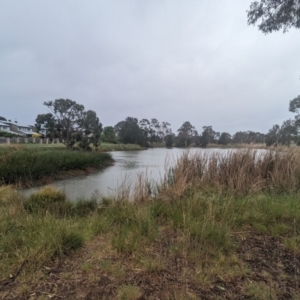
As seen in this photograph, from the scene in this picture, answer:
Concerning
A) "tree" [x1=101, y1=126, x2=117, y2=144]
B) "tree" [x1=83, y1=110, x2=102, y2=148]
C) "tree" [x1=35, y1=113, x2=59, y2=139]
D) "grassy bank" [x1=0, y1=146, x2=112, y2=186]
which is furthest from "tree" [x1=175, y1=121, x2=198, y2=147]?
"tree" [x1=101, y1=126, x2=117, y2=144]

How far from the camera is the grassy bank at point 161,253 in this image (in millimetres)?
1414

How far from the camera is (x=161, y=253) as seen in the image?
185cm

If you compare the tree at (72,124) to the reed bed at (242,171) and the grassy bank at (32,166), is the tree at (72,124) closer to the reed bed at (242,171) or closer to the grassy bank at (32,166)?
the grassy bank at (32,166)

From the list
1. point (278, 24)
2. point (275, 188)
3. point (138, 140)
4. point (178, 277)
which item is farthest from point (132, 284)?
point (138, 140)

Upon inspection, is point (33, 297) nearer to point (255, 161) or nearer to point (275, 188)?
point (275, 188)

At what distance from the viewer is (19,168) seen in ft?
28.4

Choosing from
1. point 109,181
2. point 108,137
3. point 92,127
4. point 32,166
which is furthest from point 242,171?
point 108,137

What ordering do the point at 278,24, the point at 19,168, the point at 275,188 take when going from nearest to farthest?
the point at 275,188
the point at 278,24
the point at 19,168

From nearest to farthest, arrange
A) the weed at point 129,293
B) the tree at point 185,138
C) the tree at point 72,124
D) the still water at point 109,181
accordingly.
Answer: the weed at point 129,293 → the still water at point 109,181 → the tree at point 185,138 → the tree at point 72,124

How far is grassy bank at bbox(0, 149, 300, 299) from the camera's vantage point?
1.41 meters

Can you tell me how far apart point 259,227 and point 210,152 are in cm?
251

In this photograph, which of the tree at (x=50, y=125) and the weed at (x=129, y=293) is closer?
the weed at (x=129, y=293)

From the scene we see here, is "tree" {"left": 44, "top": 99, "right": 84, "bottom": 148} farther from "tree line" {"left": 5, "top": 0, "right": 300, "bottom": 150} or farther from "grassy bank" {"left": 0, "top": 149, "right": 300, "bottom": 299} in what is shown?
"grassy bank" {"left": 0, "top": 149, "right": 300, "bottom": 299}

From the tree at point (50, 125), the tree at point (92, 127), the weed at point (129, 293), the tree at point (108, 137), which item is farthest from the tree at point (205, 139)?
the tree at point (108, 137)
